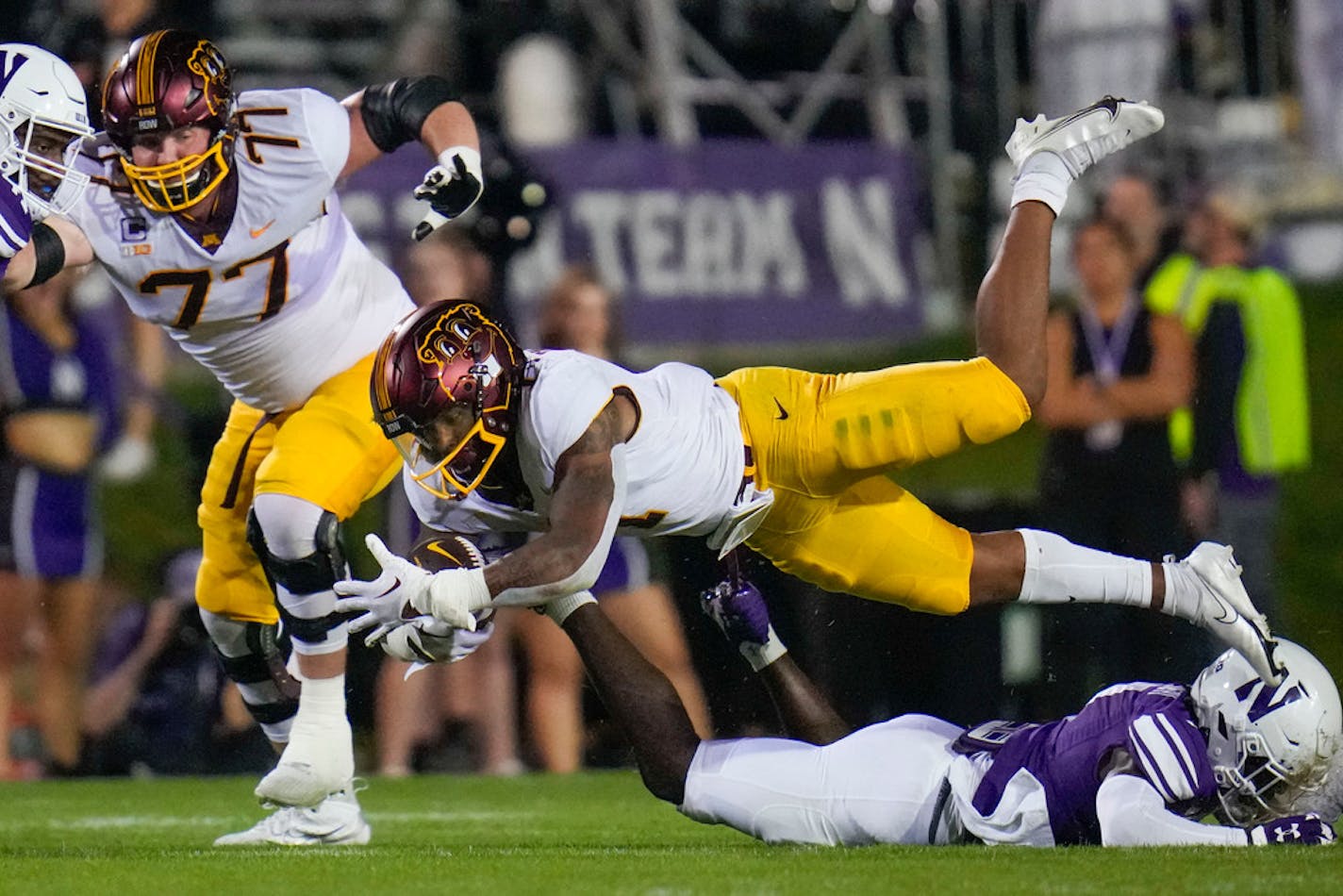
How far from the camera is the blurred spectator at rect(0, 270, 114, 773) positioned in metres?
8.03

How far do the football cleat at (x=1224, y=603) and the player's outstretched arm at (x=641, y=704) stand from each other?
1.33 metres

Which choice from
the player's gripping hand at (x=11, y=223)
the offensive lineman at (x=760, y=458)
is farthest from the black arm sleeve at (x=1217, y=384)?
the player's gripping hand at (x=11, y=223)

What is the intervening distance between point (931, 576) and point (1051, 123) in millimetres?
1279

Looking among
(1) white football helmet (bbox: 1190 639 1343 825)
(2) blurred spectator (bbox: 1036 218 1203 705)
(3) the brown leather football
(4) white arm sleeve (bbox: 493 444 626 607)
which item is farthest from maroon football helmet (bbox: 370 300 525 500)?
(2) blurred spectator (bbox: 1036 218 1203 705)

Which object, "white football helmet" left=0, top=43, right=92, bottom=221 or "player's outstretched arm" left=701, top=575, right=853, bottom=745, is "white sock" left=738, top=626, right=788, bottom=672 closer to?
"player's outstretched arm" left=701, top=575, right=853, bottom=745

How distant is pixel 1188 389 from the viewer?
8.08 meters

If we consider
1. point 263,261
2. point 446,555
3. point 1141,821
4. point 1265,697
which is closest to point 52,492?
point 263,261

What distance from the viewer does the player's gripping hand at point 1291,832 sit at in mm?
4863

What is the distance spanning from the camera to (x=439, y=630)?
15.3 ft

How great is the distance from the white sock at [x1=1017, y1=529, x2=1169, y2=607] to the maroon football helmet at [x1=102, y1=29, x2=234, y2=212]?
2348 millimetres

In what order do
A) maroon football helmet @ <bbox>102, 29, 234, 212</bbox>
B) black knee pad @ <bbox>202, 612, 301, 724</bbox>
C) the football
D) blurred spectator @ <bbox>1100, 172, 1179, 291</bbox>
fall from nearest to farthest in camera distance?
the football < maroon football helmet @ <bbox>102, 29, 234, 212</bbox> < black knee pad @ <bbox>202, 612, 301, 724</bbox> < blurred spectator @ <bbox>1100, 172, 1179, 291</bbox>

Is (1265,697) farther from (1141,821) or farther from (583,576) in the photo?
(583,576)

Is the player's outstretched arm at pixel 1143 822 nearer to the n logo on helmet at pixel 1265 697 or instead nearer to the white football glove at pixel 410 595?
the n logo on helmet at pixel 1265 697

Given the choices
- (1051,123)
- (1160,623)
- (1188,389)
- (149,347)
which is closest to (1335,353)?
(1188,389)
